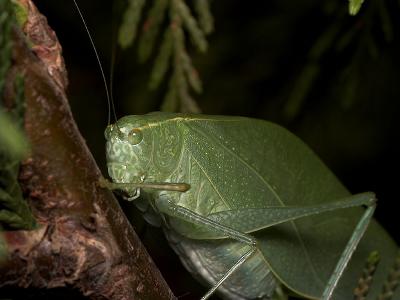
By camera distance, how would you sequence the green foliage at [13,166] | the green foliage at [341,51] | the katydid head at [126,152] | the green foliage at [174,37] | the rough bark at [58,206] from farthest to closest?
A: the green foliage at [341,51], the green foliage at [174,37], the katydid head at [126,152], the rough bark at [58,206], the green foliage at [13,166]

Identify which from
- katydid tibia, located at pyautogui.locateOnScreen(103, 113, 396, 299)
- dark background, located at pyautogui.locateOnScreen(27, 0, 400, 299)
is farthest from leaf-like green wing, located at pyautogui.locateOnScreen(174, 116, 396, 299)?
dark background, located at pyautogui.locateOnScreen(27, 0, 400, 299)

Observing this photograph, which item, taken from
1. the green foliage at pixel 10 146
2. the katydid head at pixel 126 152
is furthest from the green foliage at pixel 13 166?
the katydid head at pixel 126 152

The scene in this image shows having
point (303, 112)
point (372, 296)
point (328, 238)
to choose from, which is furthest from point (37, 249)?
point (303, 112)

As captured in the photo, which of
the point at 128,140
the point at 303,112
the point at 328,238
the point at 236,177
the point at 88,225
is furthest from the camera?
the point at 303,112

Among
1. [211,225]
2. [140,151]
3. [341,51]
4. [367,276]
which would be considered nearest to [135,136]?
[140,151]

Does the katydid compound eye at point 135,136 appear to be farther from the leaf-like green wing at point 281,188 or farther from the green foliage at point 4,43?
the green foliage at point 4,43

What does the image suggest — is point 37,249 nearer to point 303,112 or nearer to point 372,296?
point 372,296

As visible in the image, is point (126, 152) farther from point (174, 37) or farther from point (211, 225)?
point (174, 37)
